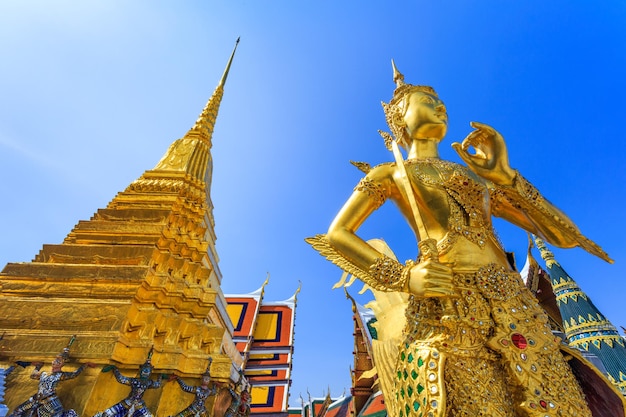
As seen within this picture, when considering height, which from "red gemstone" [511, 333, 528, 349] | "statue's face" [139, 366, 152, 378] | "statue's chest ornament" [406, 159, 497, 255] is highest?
"statue's chest ornament" [406, 159, 497, 255]

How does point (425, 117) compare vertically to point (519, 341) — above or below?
above

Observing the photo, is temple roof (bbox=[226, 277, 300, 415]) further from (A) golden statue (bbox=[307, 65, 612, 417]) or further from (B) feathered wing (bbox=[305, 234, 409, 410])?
(A) golden statue (bbox=[307, 65, 612, 417])

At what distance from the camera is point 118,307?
4918 millimetres

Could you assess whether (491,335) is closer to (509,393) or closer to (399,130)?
(509,393)

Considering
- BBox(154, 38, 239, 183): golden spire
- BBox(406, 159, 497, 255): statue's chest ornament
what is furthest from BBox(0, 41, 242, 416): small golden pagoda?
BBox(406, 159, 497, 255): statue's chest ornament

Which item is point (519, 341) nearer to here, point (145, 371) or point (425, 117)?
point (425, 117)

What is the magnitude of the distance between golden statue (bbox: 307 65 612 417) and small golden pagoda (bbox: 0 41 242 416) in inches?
127

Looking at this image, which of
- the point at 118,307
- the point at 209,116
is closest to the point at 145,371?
the point at 118,307

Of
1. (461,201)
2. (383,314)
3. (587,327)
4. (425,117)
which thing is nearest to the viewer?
(461,201)

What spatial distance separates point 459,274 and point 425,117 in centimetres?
143

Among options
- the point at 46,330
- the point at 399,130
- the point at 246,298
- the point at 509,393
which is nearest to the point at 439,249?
Answer: the point at 509,393

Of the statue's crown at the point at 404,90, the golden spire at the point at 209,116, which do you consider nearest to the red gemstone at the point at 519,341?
the statue's crown at the point at 404,90

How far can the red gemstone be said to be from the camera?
6.79 feet

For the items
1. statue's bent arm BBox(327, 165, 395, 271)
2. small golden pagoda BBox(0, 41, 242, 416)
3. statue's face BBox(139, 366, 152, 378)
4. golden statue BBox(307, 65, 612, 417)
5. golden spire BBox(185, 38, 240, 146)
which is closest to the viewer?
golden statue BBox(307, 65, 612, 417)
